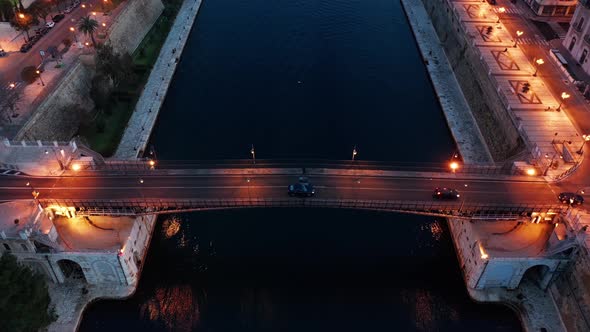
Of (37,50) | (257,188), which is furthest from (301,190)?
(37,50)

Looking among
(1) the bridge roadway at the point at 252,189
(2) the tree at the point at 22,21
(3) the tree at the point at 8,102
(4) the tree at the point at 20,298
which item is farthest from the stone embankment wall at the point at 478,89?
(2) the tree at the point at 22,21

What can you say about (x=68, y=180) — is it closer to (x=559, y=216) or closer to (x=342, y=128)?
(x=342, y=128)

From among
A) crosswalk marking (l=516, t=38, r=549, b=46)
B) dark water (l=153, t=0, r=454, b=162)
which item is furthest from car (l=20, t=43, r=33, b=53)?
crosswalk marking (l=516, t=38, r=549, b=46)

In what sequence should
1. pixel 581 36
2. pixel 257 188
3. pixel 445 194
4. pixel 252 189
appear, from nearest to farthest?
1. pixel 445 194
2. pixel 252 189
3. pixel 257 188
4. pixel 581 36

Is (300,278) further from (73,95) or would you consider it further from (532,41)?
(532,41)

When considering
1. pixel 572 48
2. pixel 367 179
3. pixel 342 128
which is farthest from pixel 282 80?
pixel 572 48

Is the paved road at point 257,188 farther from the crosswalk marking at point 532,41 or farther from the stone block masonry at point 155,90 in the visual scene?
the crosswalk marking at point 532,41
